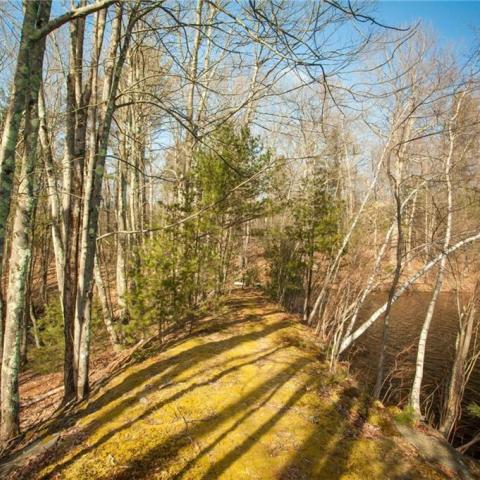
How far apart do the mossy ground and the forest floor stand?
0.04ft

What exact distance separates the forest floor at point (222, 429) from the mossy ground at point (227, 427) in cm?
1

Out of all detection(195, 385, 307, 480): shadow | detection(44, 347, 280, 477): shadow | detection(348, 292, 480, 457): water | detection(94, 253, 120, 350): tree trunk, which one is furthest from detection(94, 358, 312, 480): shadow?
detection(94, 253, 120, 350): tree trunk

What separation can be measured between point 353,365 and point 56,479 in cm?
750

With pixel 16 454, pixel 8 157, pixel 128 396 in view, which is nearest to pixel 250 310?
pixel 128 396

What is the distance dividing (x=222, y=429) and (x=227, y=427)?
0.06 m

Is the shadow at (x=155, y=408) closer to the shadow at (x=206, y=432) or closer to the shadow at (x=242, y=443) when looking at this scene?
the shadow at (x=206, y=432)

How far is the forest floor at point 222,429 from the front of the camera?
3.06m

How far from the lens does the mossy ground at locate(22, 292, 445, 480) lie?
10.1 ft

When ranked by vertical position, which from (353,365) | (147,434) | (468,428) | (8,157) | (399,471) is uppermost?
(8,157)

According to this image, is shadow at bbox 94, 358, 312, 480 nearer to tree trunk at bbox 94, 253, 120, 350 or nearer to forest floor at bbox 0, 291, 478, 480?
forest floor at bbox 0, 291, 478, 480

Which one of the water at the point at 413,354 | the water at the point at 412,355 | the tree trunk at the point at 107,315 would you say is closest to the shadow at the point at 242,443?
the water at the point at 413,354

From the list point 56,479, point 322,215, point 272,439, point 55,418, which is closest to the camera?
point 56,479

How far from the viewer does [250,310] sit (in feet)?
29.6

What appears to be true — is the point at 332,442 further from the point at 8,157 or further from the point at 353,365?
the point at 353,365
